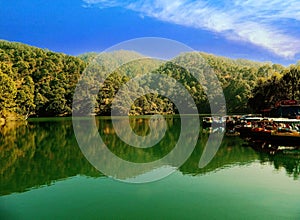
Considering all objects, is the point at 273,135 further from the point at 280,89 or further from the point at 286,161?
the point at 280,89

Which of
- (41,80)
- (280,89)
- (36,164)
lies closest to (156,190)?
(36,164)

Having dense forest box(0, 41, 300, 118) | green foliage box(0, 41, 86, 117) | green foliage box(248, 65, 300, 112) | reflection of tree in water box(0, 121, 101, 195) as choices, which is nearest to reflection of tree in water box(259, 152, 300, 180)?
reflection of tree in water box(0, 121, 101, 195)

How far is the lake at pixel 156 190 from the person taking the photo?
24.5 ft

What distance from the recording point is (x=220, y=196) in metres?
8.67

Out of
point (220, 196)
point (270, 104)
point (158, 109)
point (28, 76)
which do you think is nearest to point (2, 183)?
point (220, 196)

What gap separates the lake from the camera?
7.46m

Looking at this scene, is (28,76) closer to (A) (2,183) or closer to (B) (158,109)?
(B) (158,109)

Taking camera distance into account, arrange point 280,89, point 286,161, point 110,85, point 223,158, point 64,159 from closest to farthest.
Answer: point 286,161
point 64,159
point 223,158
point 280,89
point 110,85

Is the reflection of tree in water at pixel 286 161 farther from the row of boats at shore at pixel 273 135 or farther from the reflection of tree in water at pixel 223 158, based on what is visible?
the row of boats at shore at pixel 273 135

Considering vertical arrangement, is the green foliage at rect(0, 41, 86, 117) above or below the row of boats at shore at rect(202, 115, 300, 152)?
above

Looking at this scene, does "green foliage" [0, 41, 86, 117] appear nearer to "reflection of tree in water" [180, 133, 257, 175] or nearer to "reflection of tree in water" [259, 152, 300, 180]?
"reflection of tree in water" [180, 133, 257, 175]

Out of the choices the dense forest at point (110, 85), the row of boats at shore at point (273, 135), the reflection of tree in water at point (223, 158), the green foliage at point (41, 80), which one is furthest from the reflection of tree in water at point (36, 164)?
the green foliage at point (41, 80)

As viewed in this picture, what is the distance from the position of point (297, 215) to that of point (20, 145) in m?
14.5

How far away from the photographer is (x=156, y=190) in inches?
365
